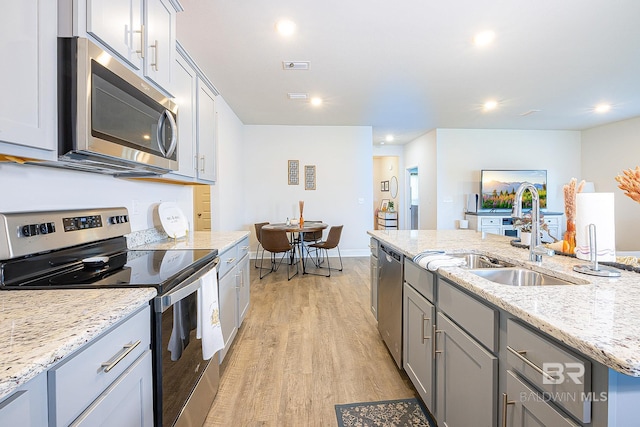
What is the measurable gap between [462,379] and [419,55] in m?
2.87

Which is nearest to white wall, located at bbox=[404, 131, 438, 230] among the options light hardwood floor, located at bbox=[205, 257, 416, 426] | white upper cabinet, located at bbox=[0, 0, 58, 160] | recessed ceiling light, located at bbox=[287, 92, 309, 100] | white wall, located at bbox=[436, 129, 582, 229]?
white wall, located at bbox=[436, 129, 582, 229]

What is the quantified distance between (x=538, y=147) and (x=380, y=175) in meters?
4.55

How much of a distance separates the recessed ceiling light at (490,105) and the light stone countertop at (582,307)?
3.79m

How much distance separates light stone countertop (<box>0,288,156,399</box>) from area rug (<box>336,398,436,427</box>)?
49.9 inches

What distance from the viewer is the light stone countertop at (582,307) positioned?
2.07 ft

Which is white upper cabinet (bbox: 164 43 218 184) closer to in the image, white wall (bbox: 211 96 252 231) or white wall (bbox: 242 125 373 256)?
white wall (bbox: 211 96 252 231)

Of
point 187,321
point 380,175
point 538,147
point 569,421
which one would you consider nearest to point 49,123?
point 187,321

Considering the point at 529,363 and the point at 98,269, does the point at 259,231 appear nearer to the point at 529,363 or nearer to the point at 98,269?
the point at 98,269

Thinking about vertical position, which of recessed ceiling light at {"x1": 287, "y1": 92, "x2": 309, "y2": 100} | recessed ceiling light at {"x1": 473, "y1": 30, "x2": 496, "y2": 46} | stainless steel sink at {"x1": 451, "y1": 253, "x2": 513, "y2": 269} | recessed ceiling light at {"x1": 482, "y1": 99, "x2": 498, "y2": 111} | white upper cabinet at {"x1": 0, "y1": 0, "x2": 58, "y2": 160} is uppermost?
recessed ceiling light at {"x1": 482, "y1": 99, "x2": 498, "y2": 111}

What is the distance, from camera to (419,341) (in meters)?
1.64

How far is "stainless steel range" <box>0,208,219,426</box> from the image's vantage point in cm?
106

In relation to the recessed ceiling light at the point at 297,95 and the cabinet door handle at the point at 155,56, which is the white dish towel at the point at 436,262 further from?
the recessed ceiling light at the point at 297,95

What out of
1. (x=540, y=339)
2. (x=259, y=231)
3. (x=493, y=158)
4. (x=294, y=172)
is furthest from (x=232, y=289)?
(x=493, y=158)

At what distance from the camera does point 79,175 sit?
1539mm
